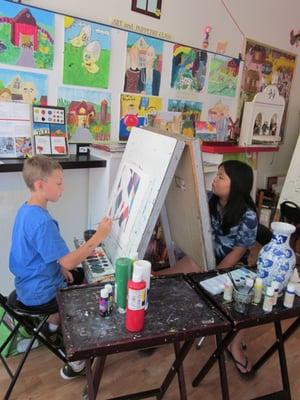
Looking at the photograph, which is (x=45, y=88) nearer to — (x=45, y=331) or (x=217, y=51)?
(x=45, y=331)

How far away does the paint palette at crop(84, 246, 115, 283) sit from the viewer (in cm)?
154

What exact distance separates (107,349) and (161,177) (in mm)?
656

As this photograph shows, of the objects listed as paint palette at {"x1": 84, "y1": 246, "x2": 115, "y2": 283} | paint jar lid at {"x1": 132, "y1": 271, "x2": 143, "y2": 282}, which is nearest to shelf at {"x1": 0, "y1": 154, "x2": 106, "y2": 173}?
paint palette at {"x1": 84, "y1": 246, "x2": 115, "y2": 283}

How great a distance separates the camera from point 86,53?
7.31 feet

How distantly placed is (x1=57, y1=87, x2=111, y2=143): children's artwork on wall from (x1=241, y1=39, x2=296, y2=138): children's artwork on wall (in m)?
1.54

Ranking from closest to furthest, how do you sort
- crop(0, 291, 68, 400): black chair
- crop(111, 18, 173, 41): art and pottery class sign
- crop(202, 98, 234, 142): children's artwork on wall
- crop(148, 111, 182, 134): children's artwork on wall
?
1. crop(0, 291, 68, 400): black chair
2. crop(111, 18, 173, 41): art and pottery class sign
3. crop(148, 111, 182, 134): children's artwork on wall
4. crop(202, 98, 234, 142): children's artwork on wall

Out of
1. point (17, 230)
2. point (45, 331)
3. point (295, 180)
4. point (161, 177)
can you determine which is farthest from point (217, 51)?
point (45, 331)

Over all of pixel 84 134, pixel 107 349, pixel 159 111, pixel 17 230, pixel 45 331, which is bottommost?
pixel 45 331

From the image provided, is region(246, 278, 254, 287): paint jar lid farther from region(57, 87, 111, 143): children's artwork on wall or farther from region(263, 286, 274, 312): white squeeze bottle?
region(57, 87, 111, 143): children's artwork on wall

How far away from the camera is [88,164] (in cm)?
218

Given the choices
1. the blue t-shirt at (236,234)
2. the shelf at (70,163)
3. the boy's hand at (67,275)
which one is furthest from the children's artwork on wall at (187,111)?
the boy's hand at (67,275)

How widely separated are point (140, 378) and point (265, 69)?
120 inches

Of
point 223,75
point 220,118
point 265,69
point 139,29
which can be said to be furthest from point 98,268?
point 265,69

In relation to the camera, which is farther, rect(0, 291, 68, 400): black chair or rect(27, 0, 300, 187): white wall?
rect(27, 0, 300, 187): white wall
